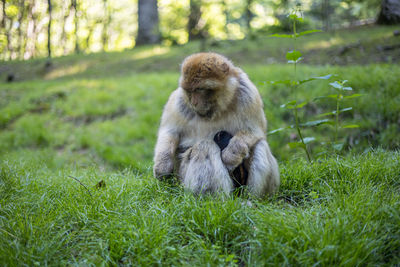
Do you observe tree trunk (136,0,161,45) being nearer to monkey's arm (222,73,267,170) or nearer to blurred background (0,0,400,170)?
blurred background (0,0,400,170)

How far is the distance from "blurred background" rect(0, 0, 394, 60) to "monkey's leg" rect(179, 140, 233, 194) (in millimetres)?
2263

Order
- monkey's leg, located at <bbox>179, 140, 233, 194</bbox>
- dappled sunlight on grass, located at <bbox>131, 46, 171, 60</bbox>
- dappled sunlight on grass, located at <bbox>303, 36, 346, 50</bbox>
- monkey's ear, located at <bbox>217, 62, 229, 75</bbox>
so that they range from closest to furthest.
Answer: monkey's leg, located at <bbox>179, 140, 233, 194</bbox> < monkey's ear, located at <bbox>217, 62, 229, 75</bbox> < dappled sunlight on grass, located at <bbox>303, 36, 346, 50</bbox> < dappled sunlight on grass, located at <bbox>131, 46, 171, 60</bbox>

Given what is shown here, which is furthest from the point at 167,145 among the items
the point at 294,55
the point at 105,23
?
the point at 105,23

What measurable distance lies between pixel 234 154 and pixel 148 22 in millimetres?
12774

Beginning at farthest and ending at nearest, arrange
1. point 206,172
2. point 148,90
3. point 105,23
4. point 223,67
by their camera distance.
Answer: point 105,23 → point 148,90 → point 223,67 → point 206,172

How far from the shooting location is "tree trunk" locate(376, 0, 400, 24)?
9332 mm

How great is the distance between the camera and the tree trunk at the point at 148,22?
559 inches

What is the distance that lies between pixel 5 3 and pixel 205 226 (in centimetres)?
675

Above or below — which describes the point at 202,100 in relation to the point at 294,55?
below

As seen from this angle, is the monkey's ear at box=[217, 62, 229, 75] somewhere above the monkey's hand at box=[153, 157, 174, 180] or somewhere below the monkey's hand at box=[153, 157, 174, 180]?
above

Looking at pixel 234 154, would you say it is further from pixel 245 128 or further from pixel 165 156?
pixel 165 156

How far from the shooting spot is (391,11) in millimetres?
9414

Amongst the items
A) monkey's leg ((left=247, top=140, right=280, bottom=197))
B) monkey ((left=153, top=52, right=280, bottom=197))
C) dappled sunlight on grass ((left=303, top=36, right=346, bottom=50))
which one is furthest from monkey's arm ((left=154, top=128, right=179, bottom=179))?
dappled sunlight on grass ((left=303, top=36, right=346, bottom=50))

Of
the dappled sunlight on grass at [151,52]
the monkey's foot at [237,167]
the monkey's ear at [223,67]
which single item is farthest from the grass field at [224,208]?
the dappled sunlight on grass at [151,52]
